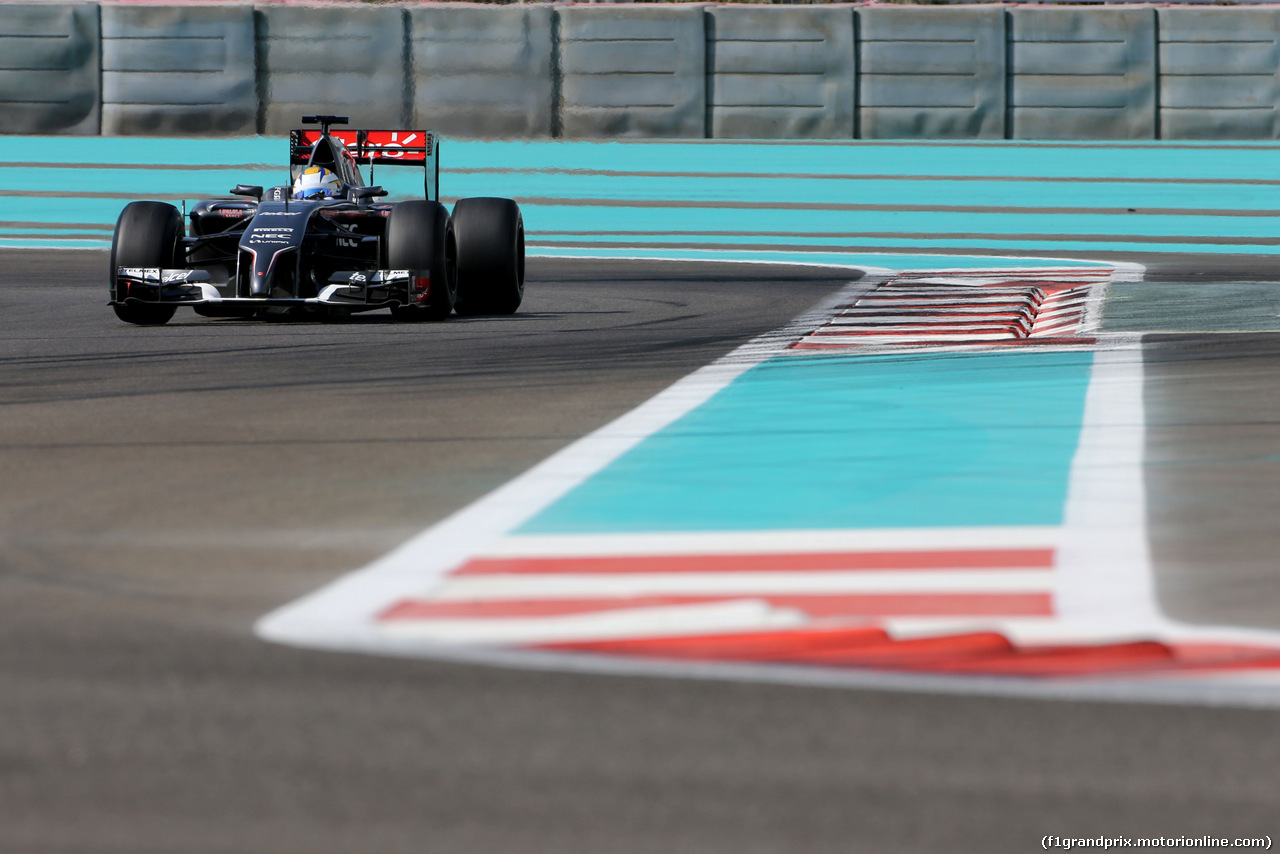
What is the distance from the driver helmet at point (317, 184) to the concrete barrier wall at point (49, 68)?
1009 cm

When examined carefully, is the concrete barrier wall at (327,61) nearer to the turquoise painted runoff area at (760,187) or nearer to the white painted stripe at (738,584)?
the turquoise painted runoff area at (760,187)

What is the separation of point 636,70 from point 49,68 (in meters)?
6.30

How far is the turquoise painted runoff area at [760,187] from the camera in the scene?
19672mm

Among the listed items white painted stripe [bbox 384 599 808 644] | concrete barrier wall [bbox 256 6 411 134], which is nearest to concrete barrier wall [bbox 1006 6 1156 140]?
concrete barrier wall [bbox 256 6 411 134]

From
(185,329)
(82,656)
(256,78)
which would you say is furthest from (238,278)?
(256,78)

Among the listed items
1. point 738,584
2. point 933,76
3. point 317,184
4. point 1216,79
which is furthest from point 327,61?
point 738,584

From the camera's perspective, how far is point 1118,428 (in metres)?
6.43

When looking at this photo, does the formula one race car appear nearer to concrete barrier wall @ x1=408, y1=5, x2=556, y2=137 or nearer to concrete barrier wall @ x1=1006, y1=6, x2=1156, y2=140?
concrete barrier wall @ x1=408, y1=5, x2=556, y2=137

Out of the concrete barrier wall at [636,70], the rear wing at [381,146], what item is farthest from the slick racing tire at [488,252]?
the concrete barrier wall at [636,70]

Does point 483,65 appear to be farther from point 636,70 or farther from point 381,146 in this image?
point 381,146

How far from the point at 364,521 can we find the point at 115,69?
17.3 metres

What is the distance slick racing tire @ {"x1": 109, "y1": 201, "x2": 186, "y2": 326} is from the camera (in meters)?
10.9

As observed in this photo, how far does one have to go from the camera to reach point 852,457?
581 cm

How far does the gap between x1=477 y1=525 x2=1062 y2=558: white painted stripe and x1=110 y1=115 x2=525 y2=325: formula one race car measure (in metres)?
6.48
